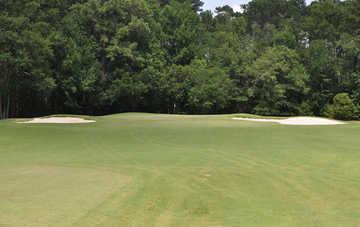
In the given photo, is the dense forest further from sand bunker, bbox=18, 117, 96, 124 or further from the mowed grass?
the mowed grass

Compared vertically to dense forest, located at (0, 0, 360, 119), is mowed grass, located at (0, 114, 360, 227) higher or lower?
lower

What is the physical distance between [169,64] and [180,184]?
125 feet

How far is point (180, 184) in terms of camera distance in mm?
6449

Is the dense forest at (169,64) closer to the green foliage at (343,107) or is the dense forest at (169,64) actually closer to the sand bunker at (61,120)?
the green foliage at (343,107)

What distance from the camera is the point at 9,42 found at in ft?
103

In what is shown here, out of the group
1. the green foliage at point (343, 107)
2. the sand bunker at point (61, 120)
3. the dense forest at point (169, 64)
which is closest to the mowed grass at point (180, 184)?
the sand bunker at point (61, 120)

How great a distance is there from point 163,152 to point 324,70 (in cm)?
3693

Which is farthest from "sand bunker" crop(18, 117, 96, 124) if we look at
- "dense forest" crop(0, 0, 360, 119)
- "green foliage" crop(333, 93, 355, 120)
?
"green foliage" crop(333, 93, 355, 120)

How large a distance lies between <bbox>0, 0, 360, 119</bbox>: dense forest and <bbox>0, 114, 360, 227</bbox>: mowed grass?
25.4 m

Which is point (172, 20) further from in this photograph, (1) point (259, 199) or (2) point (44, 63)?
(1) point (259, 199)

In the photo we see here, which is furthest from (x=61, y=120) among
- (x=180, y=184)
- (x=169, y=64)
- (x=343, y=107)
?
(x=343, y=107)

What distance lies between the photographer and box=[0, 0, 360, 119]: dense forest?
119 ft

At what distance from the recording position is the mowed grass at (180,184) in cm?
462

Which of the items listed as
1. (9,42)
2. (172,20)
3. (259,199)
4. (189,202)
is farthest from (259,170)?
(172,20)
